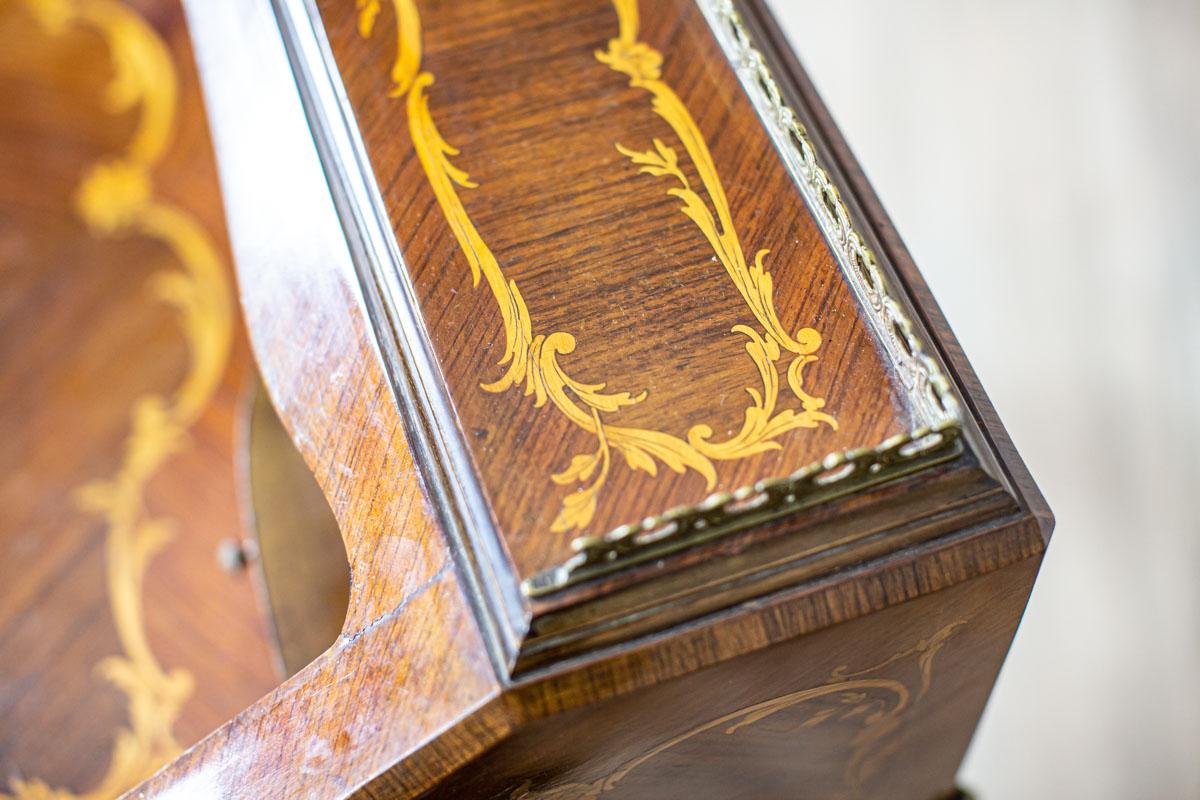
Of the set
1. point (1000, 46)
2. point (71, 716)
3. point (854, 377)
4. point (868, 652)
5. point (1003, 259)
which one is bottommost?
point (868, 652)

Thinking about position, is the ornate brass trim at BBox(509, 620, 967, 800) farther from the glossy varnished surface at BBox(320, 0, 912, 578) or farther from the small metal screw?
the small metal screw

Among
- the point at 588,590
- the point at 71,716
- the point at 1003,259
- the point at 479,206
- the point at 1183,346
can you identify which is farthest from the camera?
the point at 1003,259

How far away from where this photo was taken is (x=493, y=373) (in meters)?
0.68

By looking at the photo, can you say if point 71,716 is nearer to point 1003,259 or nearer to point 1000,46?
point 1003,259

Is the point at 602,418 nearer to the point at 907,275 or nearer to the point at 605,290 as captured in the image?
the point at 605,290

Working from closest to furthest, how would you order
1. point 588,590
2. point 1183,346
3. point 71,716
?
point 588,590 → point 71,716 → point 1183,346

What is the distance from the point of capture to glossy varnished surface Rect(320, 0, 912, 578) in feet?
2.13

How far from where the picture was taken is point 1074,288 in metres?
1.73

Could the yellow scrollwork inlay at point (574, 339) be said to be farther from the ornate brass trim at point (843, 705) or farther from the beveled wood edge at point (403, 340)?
the ornate brass trim at point (843, 705)

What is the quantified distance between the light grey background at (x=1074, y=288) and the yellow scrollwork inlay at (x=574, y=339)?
1.02 meters

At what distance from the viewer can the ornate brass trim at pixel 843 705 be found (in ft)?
2.34

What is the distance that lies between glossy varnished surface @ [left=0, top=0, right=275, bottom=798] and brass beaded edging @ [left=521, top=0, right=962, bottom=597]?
87 cm

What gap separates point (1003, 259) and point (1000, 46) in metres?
0.41

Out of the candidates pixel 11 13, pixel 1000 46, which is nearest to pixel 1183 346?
pixel 1000 46
